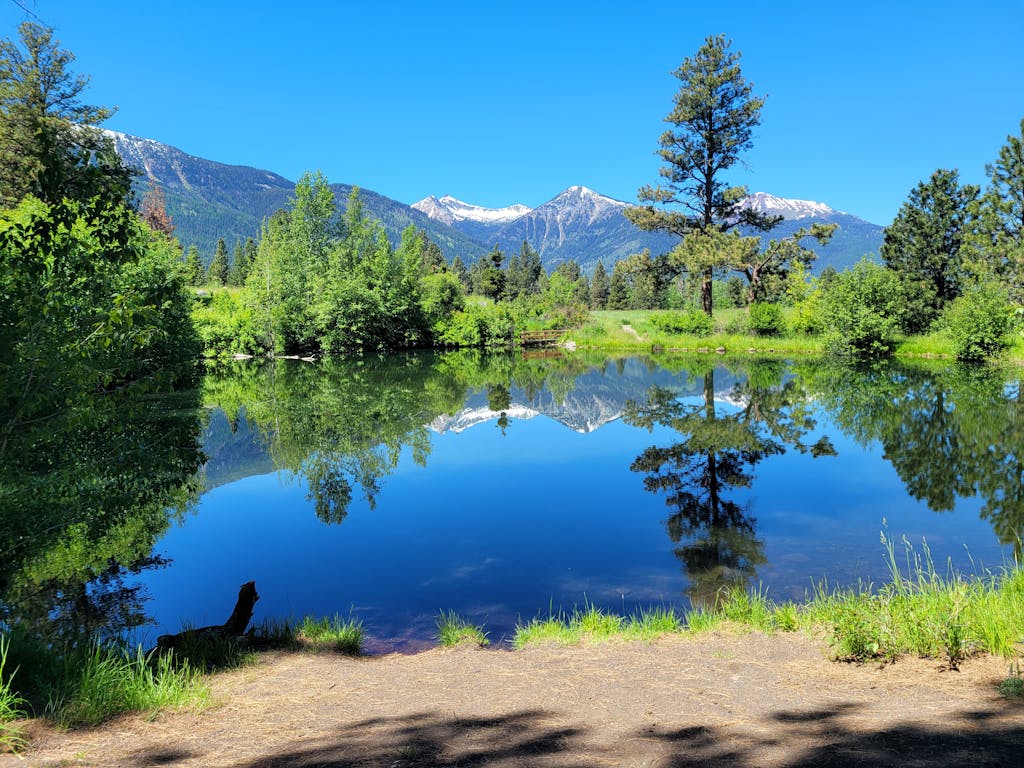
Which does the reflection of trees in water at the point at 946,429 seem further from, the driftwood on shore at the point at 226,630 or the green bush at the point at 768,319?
the green bush at the point at 768,319

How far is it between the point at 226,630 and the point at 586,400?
20647 millimetres

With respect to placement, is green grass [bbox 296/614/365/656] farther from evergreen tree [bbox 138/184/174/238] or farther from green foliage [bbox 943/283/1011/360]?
evergreen tree [bbox 138/184/174/238]

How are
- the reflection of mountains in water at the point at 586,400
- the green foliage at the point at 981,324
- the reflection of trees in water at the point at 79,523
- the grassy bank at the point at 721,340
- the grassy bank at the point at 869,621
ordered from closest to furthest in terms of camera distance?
the grassy bank at the point at 869,621 → the reflection of trees in water at the point at 79,523 → the reflection of mountains in water at the point at 586,400 → the green foliage at the point at 981,324 → the grassy bank at the point at 721,340

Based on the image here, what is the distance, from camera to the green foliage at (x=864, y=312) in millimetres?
37719

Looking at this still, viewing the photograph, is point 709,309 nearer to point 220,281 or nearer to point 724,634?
point 724,634

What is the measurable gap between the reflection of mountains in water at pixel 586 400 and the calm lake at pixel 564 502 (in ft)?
0.69

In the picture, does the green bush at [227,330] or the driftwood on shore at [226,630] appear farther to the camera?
the green bush at [227,330]

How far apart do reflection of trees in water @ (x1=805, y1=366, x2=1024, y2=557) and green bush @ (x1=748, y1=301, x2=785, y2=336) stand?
17.5m

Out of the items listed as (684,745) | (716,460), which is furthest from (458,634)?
(716,460)

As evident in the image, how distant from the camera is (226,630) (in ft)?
21.4

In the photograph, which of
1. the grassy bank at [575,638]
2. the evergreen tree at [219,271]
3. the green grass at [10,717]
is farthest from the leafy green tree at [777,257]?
the evergreen tree at [219,271]

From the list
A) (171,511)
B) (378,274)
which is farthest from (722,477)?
(378,274)

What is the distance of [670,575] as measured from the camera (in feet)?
28.2

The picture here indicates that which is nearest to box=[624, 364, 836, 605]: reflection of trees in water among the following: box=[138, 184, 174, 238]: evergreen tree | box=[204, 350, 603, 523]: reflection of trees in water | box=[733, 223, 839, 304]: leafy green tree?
box=[204, 350, 603, 523]: reflection of trees in water
